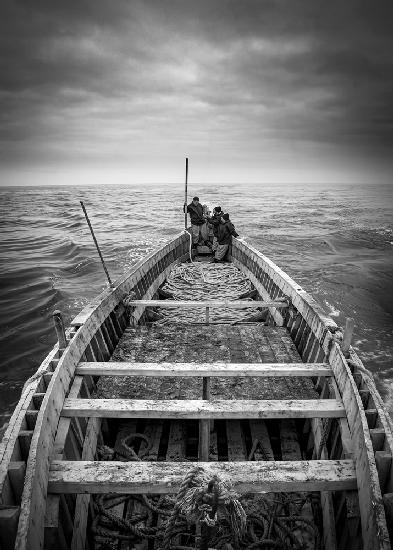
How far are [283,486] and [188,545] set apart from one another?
1107mm

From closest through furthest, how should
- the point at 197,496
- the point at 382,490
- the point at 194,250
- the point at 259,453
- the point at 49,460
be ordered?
the point at 197,496 → the point at 382,490 → the point at 49,460 → the point at 259,453 → the point at 194,250

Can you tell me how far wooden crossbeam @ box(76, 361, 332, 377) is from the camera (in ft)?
10.5

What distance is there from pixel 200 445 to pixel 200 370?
0.71 metres

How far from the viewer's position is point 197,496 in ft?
5.21

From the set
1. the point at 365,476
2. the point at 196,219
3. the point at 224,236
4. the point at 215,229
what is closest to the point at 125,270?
the point at 196,219

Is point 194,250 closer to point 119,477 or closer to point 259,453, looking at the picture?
point 259,453

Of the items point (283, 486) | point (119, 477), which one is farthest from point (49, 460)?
point (283, 486)

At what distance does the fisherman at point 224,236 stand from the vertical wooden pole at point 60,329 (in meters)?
8.08

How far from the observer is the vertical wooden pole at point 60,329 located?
10.2ft

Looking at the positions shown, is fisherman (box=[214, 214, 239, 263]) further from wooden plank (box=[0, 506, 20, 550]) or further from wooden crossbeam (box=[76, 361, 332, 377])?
wooden plank (box=[0, 506, 20, 550])

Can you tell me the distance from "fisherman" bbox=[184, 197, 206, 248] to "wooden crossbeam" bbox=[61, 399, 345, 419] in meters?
9.69

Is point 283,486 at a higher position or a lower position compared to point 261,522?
higher

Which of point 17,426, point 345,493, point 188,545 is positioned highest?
point 17,426

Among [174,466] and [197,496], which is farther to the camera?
[174,466]
